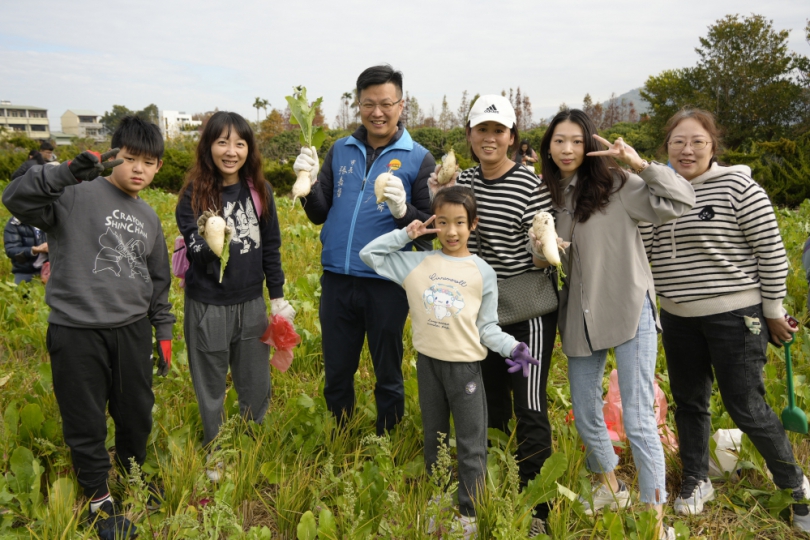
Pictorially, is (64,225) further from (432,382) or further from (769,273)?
(769,273)

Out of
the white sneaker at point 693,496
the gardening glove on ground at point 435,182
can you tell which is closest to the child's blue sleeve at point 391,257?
the gardening glove on ground at point 435,182

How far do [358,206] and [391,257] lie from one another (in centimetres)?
43

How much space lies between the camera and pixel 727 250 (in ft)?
7.21

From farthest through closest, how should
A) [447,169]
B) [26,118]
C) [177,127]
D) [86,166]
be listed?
[26,118], [177,127], [447,169], [86,166]

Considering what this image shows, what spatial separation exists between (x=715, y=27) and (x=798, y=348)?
21354 millimetres

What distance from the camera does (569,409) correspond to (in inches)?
126

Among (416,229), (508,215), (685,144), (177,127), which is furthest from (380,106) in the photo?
(177,127)

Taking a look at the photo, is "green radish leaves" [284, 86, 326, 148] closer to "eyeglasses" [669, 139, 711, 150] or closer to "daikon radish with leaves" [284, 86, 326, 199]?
Answer: "daikon radish with leaves" [284, 86, 326, 199]

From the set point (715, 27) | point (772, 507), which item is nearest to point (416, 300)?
point (772, 507)

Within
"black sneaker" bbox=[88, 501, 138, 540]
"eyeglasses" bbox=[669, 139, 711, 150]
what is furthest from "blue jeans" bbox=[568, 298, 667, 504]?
"black sneaker" bbox=[88, 501, 138, 540]

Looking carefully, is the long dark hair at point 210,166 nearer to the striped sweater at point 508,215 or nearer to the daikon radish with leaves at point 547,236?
the striped sweater at point 508,215

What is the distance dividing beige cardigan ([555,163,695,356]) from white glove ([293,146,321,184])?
118cm

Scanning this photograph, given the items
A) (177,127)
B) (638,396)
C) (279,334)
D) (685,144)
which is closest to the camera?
(638,396)

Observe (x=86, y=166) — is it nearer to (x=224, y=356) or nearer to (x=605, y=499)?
(x=224, y=356)
